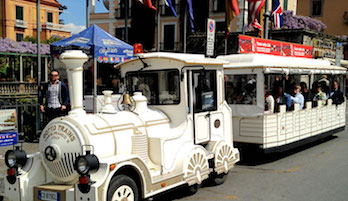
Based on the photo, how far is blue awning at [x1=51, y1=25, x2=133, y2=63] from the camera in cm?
1063

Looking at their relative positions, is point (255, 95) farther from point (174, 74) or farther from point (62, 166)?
point (62, 166)

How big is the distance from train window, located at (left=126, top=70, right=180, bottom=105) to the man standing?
2594mm

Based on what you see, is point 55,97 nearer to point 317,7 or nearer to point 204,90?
point 204,90

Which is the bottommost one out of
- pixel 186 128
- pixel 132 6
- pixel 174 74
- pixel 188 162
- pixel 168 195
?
pixel 168 195

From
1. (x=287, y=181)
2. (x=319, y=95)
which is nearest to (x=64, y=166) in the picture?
(x=287, y=181)

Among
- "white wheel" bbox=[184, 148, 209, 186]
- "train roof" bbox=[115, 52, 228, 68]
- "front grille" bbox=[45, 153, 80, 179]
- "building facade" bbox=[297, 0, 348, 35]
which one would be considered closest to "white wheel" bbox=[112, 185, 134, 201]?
"front grille" bbox=[45, 153, 80, 179]

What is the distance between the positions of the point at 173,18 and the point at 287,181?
32.1 meters

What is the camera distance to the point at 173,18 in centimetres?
3812

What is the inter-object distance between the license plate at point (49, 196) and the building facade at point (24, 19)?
147 ft

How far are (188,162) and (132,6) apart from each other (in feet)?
114

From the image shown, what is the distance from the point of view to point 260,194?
6.63 m

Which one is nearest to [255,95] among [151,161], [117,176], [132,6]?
[151,161]

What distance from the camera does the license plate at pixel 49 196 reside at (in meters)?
4.85

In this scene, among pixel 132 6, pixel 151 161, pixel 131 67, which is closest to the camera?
pixel 151 161
